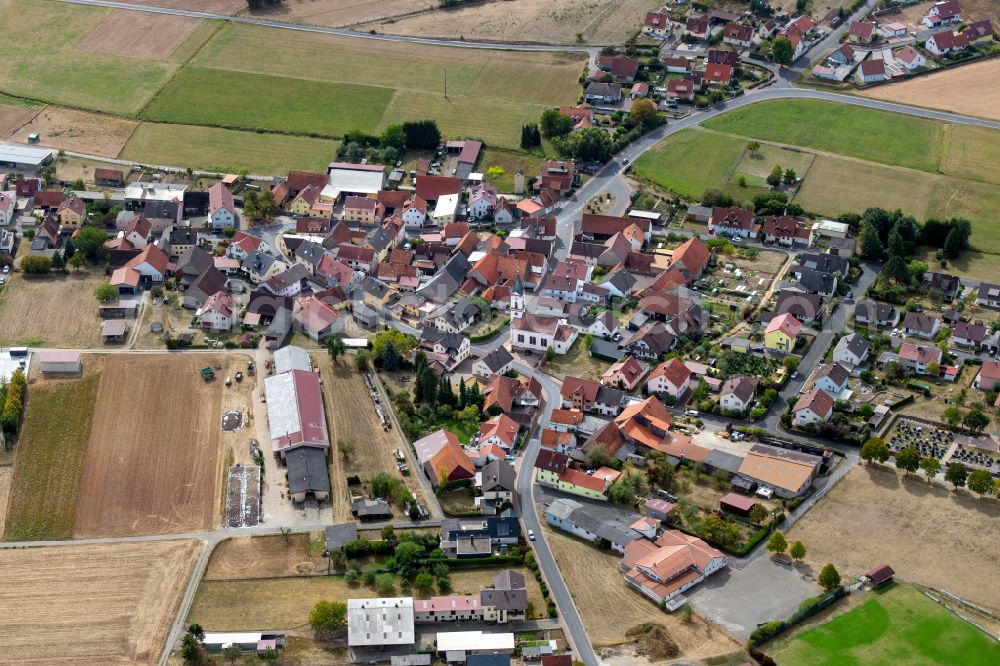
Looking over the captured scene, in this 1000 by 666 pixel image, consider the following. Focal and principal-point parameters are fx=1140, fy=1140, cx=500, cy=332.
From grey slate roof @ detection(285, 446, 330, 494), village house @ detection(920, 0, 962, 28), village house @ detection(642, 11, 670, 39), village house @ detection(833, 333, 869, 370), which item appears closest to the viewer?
grey slate roof @ detection(285, 446, 330, 494)

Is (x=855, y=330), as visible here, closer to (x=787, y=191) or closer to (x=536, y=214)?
(x=787, y=191)

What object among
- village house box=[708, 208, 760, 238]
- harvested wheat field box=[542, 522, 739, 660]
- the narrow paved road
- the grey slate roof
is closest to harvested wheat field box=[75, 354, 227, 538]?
the grey slate roof

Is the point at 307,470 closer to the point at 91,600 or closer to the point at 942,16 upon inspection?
the point at 91,600

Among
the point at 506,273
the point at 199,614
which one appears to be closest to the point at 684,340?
the point at 506,273

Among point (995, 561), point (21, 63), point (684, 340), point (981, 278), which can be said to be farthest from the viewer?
point (21, 63)

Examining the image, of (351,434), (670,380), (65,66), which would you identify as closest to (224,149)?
(65,66)

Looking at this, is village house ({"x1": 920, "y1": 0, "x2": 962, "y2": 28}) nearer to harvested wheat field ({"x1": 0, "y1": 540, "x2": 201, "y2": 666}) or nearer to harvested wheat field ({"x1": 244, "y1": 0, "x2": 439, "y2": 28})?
harvested wheat field ({"x1": 244, "y1": 0, "x2": 439, "y2": 28})

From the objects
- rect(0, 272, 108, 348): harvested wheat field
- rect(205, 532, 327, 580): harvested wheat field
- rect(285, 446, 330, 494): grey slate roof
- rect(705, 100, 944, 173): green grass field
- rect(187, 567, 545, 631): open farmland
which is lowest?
rect(187, 567, 545, 631): open farmland
